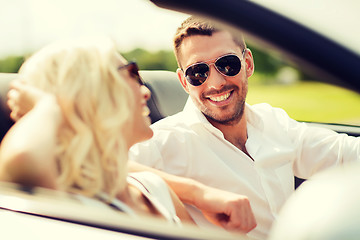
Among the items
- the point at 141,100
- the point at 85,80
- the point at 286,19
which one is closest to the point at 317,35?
the point at 286,19

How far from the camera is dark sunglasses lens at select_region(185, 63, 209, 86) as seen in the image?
7.27 ft

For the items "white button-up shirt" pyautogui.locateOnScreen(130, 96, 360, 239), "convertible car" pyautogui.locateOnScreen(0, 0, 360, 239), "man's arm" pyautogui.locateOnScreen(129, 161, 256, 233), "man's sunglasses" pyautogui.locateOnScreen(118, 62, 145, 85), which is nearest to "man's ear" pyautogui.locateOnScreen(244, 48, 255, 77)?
"white button-up shirt" pyautogui.locateOnScreen(130, 96, 360, 239)

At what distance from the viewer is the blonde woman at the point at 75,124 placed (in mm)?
1112

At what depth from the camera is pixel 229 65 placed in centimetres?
221

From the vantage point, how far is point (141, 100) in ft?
5.10

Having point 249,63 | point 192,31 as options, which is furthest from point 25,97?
point 249,63

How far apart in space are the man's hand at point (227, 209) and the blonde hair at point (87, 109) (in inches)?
22.0

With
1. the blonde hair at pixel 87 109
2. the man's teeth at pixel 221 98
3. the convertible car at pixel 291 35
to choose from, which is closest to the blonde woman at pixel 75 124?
the blonde hair at pixel 87 109

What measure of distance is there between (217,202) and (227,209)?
0.06 m

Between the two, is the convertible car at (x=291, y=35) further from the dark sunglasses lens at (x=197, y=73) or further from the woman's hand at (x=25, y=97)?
the dark sunglasses lens at (x=197, y=73)

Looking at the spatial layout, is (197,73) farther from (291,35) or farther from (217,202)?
(291,35)

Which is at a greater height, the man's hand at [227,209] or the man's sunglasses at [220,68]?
the man's sunglasses at [220,68]

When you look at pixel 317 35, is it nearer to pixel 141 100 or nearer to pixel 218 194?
pixel 141 100

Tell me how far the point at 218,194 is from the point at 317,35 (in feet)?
3.55
